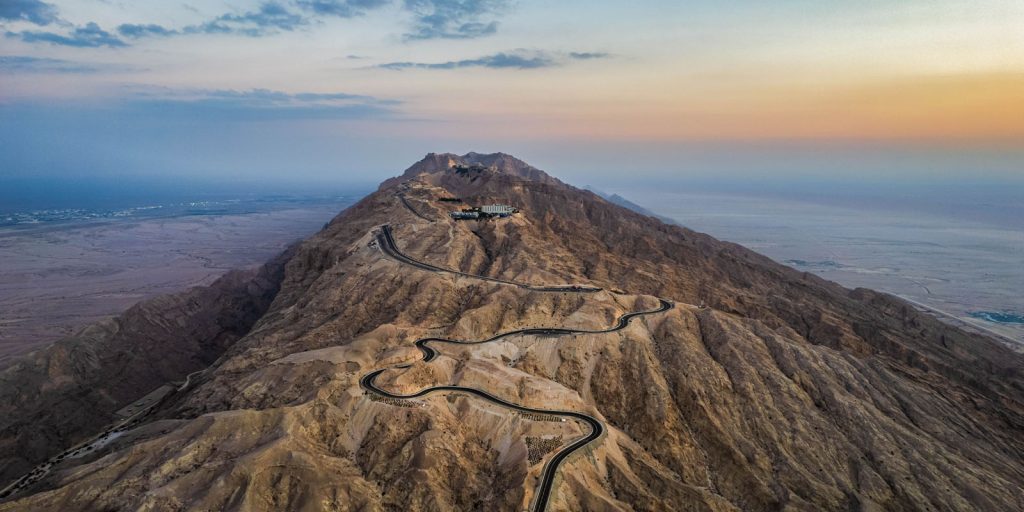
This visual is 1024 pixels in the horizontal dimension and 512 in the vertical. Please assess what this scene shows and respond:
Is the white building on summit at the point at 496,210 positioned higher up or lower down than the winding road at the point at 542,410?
higher up

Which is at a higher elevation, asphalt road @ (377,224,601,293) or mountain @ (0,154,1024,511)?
asphalt road @ (377,224,601,293)

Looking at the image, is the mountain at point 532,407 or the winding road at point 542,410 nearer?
the mountain at point 532,407

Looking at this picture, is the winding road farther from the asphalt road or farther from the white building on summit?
the white building on summit

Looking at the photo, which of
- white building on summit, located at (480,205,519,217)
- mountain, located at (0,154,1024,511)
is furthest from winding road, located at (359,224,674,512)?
white building on summit, located at (480,205,519,217)

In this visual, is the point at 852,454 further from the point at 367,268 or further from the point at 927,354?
the point at 367,268

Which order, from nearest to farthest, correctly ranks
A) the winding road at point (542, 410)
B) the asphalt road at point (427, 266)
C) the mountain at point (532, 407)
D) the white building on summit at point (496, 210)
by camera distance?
the mountain at point (532, 407)
the winding road at point (542, 410)
the asphalt road at point (427, 266)
the white building on summit at point (496, 210)

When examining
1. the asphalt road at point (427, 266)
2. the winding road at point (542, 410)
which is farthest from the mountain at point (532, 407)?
the asphalt road at point (427, 266)

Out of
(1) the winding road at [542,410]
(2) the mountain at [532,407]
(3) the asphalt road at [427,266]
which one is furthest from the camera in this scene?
(3) the asphalt road at [427,266]

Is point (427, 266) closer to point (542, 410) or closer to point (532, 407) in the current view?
point (532, 407)

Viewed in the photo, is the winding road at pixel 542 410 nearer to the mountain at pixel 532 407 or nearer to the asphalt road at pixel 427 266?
the asphalt road at pixel 427 266
